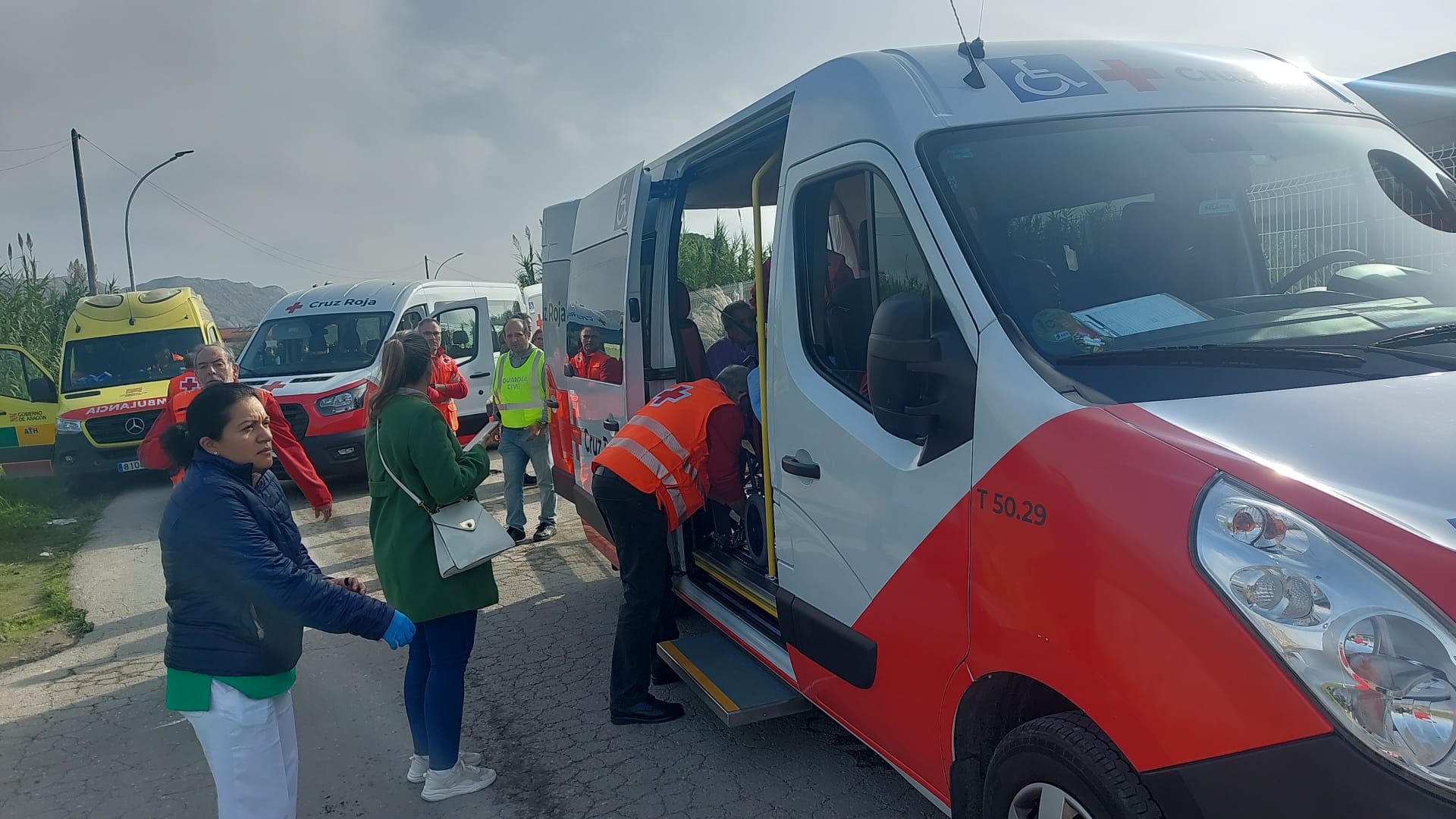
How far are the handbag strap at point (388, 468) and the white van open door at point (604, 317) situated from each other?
162 centimetres

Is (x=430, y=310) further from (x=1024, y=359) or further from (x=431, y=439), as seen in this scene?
(x=1024, y=359)

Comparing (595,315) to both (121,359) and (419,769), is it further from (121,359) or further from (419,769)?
(121,359)

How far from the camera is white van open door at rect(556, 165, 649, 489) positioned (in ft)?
16.8

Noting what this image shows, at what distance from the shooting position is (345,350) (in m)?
11.7

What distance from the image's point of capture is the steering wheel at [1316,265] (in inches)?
106

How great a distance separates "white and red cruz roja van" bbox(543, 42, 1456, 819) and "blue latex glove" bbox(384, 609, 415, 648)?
124 centimetres

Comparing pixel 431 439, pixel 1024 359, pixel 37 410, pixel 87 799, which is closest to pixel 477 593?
pixel 431 439

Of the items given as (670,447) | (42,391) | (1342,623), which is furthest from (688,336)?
(42,391)

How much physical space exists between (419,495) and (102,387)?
10.4 m

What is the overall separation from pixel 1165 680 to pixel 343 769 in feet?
11.7

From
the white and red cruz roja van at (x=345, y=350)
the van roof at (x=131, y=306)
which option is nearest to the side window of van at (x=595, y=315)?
the white and red cruz roja van at (x=345, y=350)

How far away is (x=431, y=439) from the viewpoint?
3643mm

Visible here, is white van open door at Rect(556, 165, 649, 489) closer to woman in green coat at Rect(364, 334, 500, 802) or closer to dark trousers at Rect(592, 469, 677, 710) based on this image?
dark trousers at Rect(592, 469, 677, 710)

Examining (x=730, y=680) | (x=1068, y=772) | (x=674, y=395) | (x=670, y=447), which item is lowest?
(x=730, y=680)
